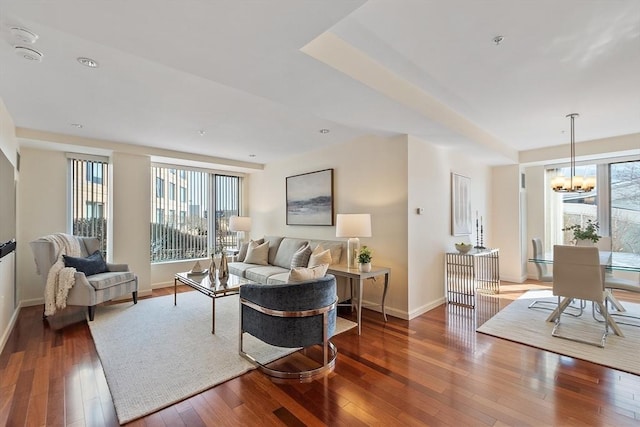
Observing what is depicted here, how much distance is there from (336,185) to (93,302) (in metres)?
3.68

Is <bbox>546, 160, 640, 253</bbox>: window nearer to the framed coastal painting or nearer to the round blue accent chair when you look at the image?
the framed coastal painting

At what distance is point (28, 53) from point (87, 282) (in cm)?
272

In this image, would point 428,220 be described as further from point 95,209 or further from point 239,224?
point 95,209

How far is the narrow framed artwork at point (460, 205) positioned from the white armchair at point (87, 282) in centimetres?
500

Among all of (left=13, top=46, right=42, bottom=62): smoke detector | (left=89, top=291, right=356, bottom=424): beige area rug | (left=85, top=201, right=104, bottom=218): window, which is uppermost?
(left=13, top=46, right=42, bottom=62): smoke detector

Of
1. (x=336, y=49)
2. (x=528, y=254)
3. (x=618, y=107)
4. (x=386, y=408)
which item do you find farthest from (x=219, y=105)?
(x=528, y=254)

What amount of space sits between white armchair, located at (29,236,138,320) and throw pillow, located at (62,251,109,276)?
6 cm

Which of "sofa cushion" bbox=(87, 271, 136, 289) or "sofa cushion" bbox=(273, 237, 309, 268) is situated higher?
"sofa cushion" bbox=(273, 237, 309, 268)

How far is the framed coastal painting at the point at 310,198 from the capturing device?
15.9ft

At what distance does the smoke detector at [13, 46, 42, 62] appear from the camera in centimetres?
201

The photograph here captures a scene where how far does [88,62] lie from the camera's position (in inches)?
88.2

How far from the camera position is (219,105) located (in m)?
3.15

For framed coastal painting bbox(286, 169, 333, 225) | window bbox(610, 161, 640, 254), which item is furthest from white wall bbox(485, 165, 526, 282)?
framed coastal painting bbox(286, 169, 333, 225)

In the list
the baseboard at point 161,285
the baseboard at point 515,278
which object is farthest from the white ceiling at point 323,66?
the baseboard at point 515,278
